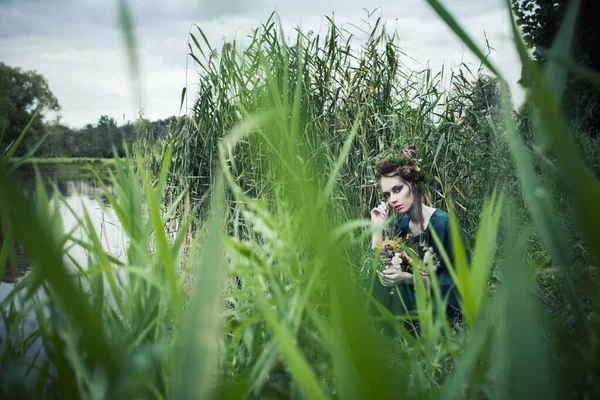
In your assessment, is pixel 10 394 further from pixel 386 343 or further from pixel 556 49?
pixel 556 49

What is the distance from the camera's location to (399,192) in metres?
2.62

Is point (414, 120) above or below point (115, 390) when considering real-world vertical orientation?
above

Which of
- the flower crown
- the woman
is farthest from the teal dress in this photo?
the flower crown

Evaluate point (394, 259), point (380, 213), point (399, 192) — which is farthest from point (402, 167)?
point (394, 259)

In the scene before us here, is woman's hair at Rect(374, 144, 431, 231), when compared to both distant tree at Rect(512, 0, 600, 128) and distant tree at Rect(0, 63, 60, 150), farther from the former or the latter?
distant tree at Rect(512, 0, 600, 128)

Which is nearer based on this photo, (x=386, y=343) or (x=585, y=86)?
(x=386, y=343)

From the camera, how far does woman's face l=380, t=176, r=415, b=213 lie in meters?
2.60

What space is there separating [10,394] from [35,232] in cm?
18

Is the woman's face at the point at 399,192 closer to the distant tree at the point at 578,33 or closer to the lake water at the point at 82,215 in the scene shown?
the lake water at the point at 82,215

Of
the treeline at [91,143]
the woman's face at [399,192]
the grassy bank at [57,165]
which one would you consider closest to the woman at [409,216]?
the woman's face at [399,192]

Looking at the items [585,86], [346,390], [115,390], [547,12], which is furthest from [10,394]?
[547,12]

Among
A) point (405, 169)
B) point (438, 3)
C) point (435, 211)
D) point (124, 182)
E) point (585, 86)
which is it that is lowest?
point (435, 211)

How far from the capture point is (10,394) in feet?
0.98

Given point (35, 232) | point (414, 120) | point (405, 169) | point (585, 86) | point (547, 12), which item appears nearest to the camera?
point (35, 232)
